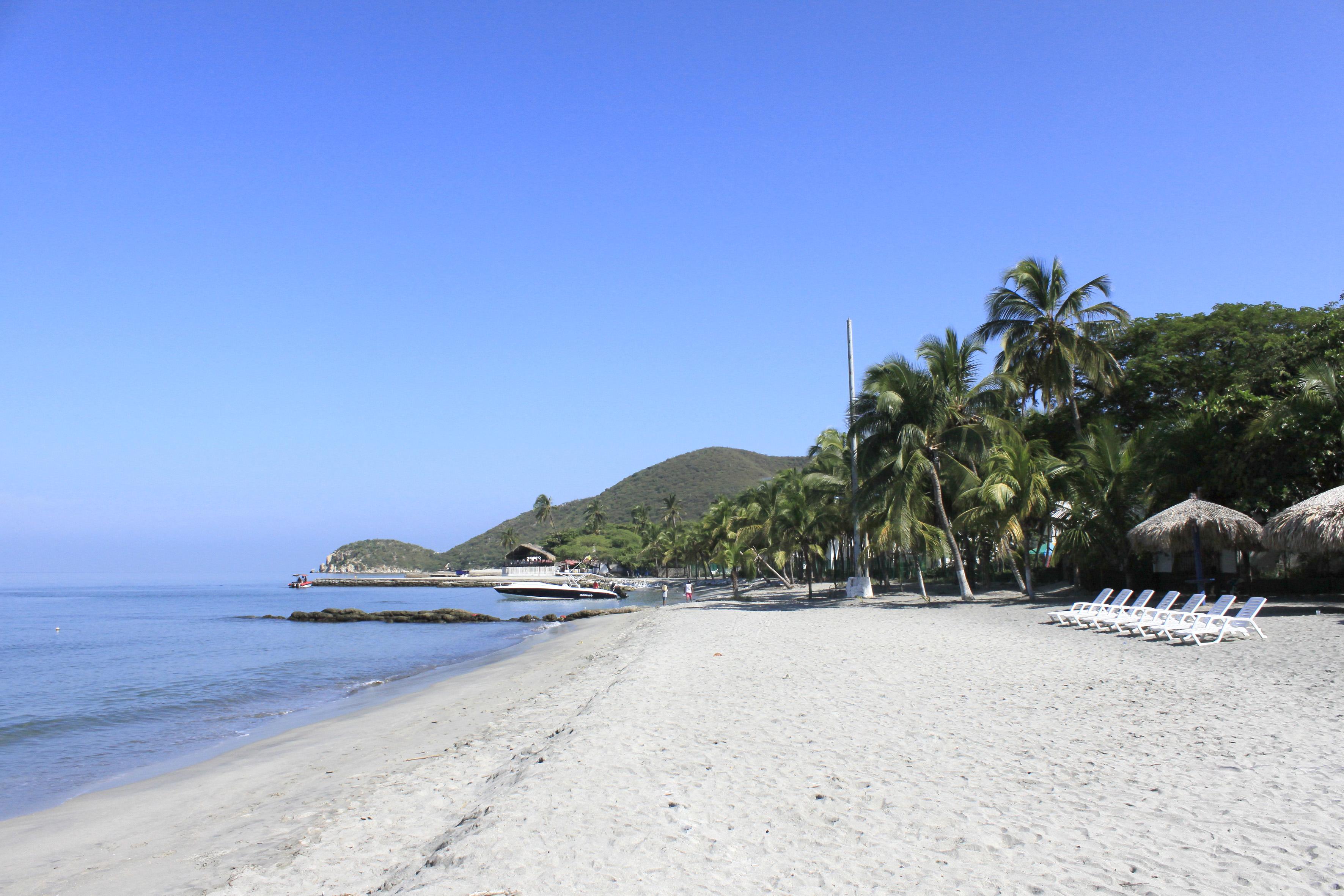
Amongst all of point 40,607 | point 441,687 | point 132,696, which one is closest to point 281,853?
point 441,687

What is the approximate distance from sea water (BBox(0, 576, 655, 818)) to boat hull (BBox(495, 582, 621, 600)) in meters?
10.8

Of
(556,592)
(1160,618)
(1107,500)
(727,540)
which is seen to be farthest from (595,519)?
(1160,618)

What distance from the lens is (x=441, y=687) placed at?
50.3 ft

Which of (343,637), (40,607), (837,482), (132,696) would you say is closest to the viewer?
(132,696)

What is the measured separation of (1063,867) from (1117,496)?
2019cm

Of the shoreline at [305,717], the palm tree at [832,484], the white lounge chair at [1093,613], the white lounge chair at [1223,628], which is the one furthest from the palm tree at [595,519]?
the white lounge chair at [1223,628]

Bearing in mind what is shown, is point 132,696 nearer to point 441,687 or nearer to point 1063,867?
point 441,687

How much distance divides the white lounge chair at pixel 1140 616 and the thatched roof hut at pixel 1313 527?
3364 millimetres

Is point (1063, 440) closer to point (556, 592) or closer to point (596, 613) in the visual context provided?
point (596, 613)

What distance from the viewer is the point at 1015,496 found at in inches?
889

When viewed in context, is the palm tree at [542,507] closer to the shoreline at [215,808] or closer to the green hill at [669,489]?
the green hill at [669,489]

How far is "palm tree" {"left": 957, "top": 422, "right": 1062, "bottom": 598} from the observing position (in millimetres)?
22266

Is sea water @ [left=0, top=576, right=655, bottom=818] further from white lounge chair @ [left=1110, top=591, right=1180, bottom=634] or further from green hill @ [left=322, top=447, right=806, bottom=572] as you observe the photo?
green hill @ [left=322, top=447, right=806, bottom=572]

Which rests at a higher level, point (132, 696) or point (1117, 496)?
point (1117, 496)
